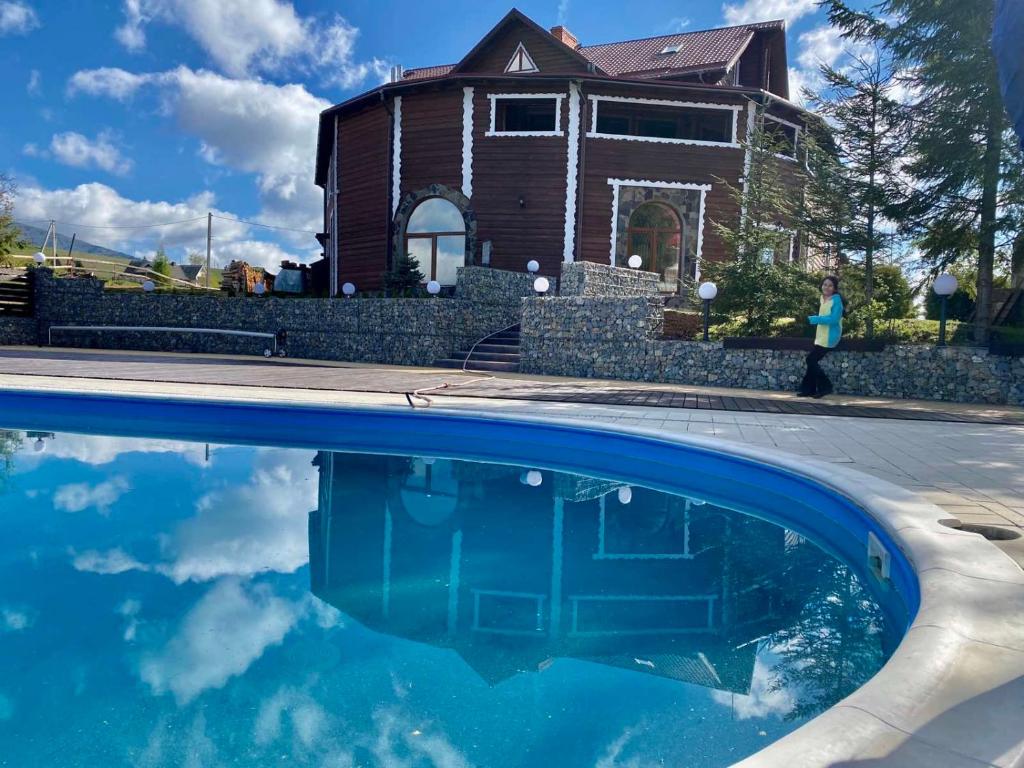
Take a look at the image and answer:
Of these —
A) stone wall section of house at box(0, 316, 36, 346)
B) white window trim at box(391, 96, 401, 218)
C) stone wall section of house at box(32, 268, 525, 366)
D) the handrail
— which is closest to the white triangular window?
white window trim at box(391, 96, 401, 218)

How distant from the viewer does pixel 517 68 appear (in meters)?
20.6

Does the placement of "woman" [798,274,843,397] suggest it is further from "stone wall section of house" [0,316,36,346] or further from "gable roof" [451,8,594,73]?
"stone wall section of house" [0,316,36,346]

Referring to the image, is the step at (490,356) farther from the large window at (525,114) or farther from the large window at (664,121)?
the large window at (664,121)

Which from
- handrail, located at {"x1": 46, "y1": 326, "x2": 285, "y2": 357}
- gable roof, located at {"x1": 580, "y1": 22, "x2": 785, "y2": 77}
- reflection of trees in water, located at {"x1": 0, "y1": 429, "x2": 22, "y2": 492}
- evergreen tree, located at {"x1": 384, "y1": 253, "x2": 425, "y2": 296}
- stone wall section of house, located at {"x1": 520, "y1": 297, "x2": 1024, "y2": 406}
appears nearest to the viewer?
reflection of trees in water, located at {"x1": 0, "y1": 429, "x2": 22, "y2": 492}

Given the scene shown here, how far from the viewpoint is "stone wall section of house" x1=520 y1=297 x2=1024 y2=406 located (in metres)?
10.2

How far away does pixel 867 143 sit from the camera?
39.4ft

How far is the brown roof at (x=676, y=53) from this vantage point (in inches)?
808

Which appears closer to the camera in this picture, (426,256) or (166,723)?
(166,723)

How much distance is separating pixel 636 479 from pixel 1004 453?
10.2ft

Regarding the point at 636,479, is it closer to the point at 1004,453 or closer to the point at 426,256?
the point at 1004,453

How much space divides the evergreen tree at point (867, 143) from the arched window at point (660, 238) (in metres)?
7.07

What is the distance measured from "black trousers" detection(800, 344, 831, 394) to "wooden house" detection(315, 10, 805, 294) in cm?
924

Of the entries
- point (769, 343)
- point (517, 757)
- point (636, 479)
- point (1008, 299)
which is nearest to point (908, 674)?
point (517, 757)

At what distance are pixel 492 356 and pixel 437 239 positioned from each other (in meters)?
6.98
